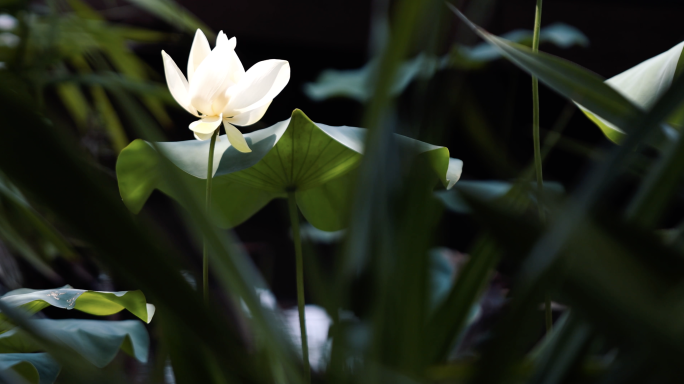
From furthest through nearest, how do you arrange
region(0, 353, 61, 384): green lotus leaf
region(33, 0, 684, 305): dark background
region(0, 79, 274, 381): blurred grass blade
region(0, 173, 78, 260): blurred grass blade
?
region(33, 0, 684, 305): dark background → region(0, 173, 78, 260): blurred grass blade → region(0, 353, 61, 384): green lotus leaf → region(0, 79, 274, 381): blurred grass blade

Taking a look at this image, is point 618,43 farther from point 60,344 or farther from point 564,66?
point 60,344

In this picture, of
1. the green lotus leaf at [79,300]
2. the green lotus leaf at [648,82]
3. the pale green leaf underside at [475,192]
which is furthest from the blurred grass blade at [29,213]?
the green lotus leaf at [648,82]

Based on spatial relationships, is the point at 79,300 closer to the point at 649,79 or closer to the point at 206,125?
the point at 206,125

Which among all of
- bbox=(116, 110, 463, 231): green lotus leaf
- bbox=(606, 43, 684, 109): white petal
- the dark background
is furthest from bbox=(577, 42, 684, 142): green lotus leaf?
the dark background

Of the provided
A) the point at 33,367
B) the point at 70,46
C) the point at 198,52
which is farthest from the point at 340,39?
the point at 33,367

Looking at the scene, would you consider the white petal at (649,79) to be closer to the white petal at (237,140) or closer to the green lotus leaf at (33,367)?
the white petal at (237,140)

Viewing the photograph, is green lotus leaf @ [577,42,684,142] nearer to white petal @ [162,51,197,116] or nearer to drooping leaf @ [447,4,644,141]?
drooping leaf @ [447,4,644,141]
